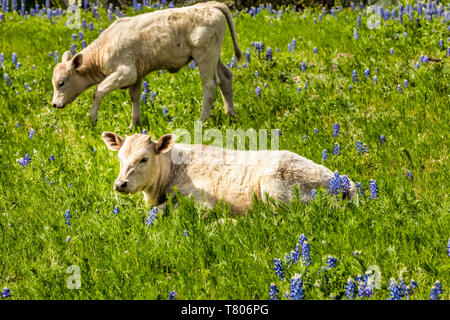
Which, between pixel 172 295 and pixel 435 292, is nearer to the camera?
pixel 435 292

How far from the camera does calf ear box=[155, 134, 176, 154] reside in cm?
633

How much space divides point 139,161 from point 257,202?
128cm

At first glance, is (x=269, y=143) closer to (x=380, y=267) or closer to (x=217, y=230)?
(x=217, y=230)

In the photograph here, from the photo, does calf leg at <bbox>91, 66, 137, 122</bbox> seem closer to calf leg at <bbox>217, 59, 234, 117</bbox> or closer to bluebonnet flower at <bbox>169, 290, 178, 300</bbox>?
calf leg at <bbox>217, 59, 234, 117</bbox>

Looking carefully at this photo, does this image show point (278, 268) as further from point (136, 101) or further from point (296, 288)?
point (136, 101)

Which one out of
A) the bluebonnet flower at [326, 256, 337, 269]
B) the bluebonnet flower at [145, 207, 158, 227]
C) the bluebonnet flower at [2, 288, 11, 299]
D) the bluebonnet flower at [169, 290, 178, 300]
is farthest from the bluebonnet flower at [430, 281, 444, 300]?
the bluebonnet flower at [2, 288, 11, 299]

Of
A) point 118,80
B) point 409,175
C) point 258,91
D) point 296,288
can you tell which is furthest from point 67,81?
point 296,288

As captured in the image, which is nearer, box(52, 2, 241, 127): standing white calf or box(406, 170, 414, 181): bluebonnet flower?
box(406, 170, 414, 181): bluebonnet flower

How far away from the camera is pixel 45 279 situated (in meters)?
5.15

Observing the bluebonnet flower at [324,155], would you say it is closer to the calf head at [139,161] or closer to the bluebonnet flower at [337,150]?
the bluebonnet flower at [337,150]

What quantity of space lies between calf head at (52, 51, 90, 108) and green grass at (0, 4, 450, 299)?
641 mm

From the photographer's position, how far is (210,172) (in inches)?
257

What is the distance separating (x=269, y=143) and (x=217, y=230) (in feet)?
9.18

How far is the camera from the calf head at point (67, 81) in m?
9.05
